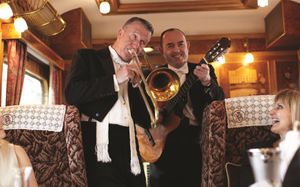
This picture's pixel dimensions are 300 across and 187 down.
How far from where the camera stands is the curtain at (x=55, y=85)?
19.0ft

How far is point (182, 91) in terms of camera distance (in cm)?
254

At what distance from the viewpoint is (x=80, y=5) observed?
5.73 meters

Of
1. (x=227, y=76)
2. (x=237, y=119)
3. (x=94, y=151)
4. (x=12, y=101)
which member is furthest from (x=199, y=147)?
(x=227, y=76)

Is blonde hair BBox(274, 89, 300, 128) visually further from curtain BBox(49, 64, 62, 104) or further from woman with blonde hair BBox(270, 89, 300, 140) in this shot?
curtain BBox(49, 64, 62, 104)

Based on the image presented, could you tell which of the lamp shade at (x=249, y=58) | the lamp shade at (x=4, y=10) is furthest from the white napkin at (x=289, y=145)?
the lamp shade at (x=249, y=58)

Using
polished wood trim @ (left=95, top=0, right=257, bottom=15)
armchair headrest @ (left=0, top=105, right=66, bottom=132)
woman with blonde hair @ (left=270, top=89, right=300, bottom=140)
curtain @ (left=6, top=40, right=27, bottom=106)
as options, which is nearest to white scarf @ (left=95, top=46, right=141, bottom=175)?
armchair headrest @ (left=0, top=105, right=66, bottom=132)

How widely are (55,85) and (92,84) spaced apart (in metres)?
4.08

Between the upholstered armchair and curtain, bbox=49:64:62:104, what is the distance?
158 inches

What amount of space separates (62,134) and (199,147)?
2.88ft

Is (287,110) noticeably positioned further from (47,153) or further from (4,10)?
(4,10)

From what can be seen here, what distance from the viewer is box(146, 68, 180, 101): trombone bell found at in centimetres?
252

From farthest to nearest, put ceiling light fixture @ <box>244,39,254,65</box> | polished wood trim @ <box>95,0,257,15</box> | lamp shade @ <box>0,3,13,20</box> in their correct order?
ceiling light fixture @ <box>244,39,254,65</box> → polished wood trim @ <box>95,0,257,15</box> → lamp shade @ <box>0,3,13,20</box>

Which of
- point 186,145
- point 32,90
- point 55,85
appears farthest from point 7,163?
point 55,85

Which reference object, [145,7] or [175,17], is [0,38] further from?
[175,17]
